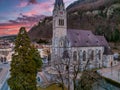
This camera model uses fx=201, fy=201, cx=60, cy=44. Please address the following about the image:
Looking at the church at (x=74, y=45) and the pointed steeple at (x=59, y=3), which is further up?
the pointed steeple at (x=59, y=3)

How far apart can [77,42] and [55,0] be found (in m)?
15.4

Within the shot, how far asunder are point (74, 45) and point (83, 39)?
5.67m

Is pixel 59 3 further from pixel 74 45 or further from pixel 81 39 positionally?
pixel 74 45

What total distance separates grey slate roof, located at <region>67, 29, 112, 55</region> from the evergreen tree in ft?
112

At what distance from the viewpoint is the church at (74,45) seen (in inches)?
2408

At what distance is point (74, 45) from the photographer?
60688 mm

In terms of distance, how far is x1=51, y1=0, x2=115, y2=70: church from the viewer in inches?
2408

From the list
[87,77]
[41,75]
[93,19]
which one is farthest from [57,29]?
[93,19]

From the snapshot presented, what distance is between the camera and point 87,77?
29.1 meters

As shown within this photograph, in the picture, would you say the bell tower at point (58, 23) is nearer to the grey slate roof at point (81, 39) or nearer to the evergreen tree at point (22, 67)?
the grey slate roof at point (81, 39)

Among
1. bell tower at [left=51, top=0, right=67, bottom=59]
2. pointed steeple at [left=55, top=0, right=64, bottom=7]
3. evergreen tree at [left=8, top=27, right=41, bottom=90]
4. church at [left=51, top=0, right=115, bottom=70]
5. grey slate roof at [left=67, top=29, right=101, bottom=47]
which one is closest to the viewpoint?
evergreen tree at [left=8, top=27, right=41, bottom=90]

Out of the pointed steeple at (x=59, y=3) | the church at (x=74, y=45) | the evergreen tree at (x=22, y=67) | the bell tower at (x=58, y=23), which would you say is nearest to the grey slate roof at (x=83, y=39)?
the church at (x=74, y=45)

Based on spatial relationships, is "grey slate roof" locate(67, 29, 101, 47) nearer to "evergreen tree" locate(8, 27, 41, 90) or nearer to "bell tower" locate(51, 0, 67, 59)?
"bell tower" locate(51, 0, 67, 59)

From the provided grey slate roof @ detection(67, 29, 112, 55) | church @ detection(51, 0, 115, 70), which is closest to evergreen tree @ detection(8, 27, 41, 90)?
church @ detection(51, 0, 115, 70)
